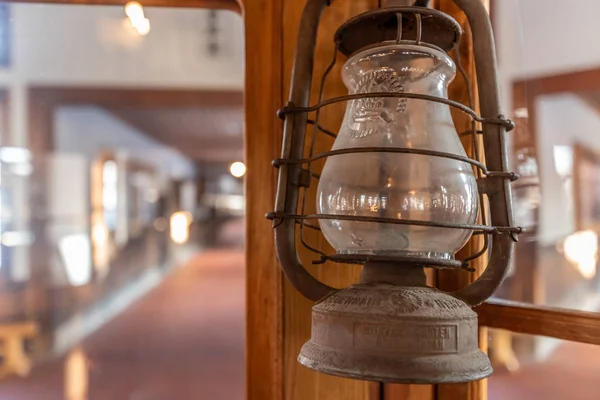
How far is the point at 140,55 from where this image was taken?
137 centimetres

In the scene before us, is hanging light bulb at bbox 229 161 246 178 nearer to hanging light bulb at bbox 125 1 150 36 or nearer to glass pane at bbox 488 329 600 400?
hanging light bulb at bbox 125 1 150 36

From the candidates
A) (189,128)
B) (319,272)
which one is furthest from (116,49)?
(189,128)

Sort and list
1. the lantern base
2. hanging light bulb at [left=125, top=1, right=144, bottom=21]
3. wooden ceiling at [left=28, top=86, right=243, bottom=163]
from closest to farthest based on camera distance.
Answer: the lantern base → hanging light bulb at [left=125, top=1, right=144, bottom=21] → wooden ceiling at [left=28, top=86, right=243, bottom=163]

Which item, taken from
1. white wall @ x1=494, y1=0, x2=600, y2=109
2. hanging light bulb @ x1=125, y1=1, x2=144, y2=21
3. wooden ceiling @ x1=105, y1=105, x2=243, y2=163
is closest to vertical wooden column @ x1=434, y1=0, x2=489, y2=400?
white wall @ x1=494, y1=0, x2=600, y2=109

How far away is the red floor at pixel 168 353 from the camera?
99 cm

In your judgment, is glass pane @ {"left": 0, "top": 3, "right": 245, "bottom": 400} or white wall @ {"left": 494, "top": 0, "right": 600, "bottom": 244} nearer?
white wall @ {"left": 494, "top": 0, "right": 600, "bottom": 244}

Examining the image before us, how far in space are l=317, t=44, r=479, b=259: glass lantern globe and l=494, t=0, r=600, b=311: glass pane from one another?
276mm

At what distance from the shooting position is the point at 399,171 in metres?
0.43

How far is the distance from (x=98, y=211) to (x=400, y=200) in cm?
199

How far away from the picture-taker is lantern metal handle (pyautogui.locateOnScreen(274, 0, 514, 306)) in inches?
17.2

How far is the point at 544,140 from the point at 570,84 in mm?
86

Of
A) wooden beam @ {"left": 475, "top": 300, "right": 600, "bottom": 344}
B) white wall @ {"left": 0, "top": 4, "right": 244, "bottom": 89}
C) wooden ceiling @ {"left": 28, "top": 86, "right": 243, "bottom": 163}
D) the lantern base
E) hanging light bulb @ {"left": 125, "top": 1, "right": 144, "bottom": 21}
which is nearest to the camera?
the lantern base

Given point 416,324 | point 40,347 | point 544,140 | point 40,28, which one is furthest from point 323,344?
point 40,347

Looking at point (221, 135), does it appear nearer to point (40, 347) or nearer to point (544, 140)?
point (40, 347)
